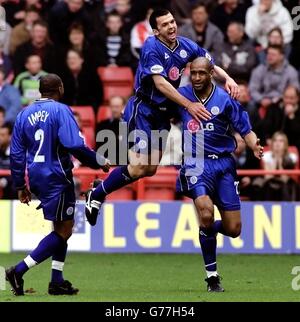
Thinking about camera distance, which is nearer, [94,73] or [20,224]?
[20,224]

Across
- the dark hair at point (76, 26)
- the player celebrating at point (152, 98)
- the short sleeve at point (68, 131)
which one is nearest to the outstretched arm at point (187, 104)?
the player celebrating at point (152, 98)

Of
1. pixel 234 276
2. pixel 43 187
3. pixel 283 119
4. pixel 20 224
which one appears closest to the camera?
pixel 43 187

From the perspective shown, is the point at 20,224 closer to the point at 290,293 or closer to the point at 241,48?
the point at 241,48

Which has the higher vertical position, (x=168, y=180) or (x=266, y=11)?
(x=266, y=11)

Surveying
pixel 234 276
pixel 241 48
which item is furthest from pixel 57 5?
pixel 234 276

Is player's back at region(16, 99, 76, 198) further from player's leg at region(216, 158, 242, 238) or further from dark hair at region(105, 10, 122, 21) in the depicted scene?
dark hair at region(105, 10, 122, 21)

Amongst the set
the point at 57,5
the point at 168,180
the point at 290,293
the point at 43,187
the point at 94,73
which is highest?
the point at 57,5

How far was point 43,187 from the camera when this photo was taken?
10930 mm

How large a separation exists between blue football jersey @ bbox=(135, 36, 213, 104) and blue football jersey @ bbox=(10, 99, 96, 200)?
1.39m

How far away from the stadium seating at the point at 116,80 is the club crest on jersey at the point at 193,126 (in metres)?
6.88

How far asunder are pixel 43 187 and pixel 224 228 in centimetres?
187

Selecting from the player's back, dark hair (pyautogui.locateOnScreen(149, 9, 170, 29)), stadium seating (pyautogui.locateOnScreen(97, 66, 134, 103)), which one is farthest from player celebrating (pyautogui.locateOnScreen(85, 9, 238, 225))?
stadium seating (pyautogui.locateOnScreen(97, 66, 134, 103))

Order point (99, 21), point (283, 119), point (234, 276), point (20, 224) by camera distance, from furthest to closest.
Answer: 1. point (99, 21)
2. point (283, 119)
3. point (20, 224)
4. point (234, 276)

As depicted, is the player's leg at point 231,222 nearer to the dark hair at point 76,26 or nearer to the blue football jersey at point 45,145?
the blue football jersey at point 45,145
